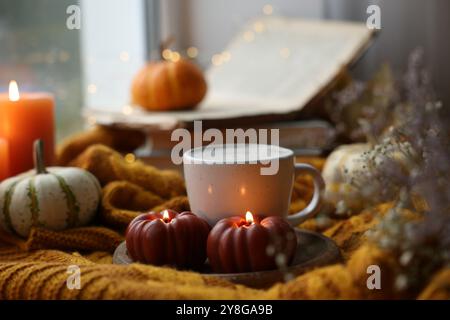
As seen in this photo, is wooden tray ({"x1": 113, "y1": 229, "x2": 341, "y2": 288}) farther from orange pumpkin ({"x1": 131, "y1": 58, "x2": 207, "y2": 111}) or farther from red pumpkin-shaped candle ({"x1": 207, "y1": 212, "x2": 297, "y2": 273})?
orange pumpkin ({"x1": 131, "y1": 58, "x2": 207, "y2": 111})

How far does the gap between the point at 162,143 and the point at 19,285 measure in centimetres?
46

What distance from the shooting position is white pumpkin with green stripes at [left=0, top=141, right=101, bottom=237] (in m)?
0.74

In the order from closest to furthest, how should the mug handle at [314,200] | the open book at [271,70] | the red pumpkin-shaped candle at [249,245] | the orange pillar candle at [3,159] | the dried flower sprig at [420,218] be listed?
the dried flower sprig at [420,218]
the red pumpkin-shaped candle at [249,245]
the mug handle at [314,200]
the orange pillar candle at [3,159]
the open book at [271,70]

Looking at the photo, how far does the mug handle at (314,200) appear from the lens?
0.71m

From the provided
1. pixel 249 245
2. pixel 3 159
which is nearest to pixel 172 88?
pixel 3 159

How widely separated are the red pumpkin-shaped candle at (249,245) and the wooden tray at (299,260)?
0.04ft

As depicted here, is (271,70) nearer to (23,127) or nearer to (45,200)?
(23,127)

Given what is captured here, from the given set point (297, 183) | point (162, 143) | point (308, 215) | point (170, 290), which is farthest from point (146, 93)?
point (170, 290)

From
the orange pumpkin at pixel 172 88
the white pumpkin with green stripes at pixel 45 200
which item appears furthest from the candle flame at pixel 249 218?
the orange pumpkin at pixel 172 88

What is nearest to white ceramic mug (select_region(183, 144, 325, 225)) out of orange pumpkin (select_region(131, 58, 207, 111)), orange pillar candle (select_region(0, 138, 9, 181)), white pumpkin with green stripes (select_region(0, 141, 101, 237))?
white pumpkin with green stripes (select_region(0, 141, 101, 237))

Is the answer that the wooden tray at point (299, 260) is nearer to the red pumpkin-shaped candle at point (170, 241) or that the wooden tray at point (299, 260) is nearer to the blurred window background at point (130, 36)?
the red pumpkin-shaped candle at point (170, 241)

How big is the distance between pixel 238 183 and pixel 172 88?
1.73ft

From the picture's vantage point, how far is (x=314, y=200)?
28.4 inches
